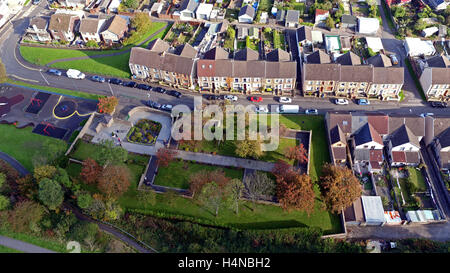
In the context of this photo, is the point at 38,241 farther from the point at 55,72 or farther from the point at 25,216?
the point at 55,72

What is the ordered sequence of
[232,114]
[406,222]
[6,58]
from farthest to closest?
[6,58] < [232,114] < [406,222]

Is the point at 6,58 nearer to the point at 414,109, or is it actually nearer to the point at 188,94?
the point at 188,94

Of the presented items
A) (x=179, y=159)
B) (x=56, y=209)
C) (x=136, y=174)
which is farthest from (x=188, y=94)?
(x=56, y=209)

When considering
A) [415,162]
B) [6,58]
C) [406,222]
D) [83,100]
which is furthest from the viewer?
[6,58]

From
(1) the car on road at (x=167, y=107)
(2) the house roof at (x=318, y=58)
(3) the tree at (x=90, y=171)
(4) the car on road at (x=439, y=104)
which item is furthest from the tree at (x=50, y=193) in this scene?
(4) the car on road at (x=439, y=104)

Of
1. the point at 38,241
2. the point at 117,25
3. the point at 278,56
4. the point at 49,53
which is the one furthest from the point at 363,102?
the point at 49,53

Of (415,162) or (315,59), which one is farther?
(315,59)
